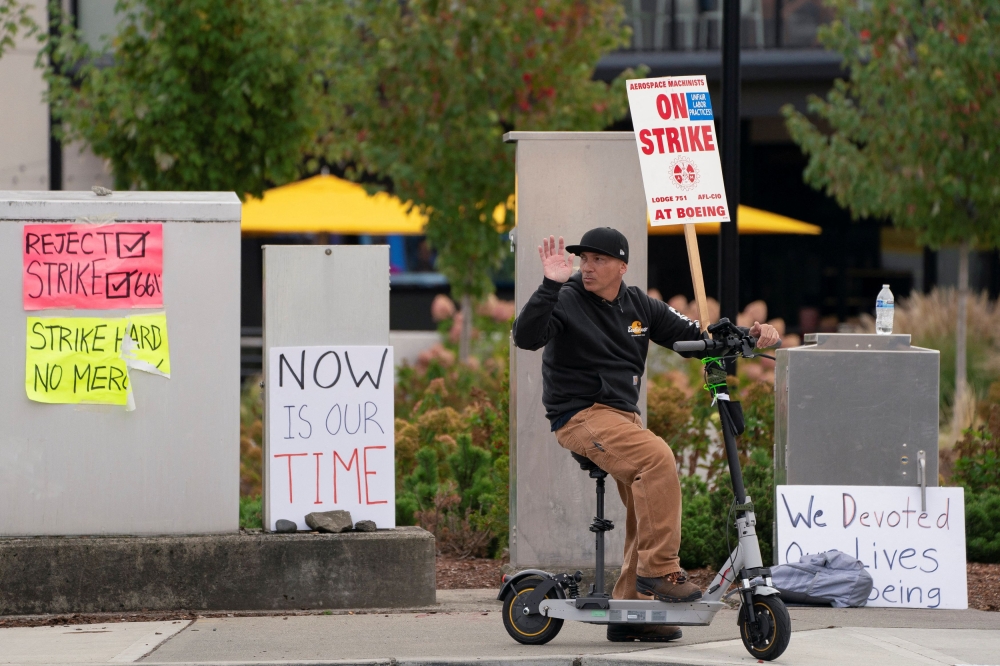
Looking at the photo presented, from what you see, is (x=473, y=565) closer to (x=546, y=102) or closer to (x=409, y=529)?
(x=409, y=529)

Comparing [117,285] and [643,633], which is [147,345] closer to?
[117,285]

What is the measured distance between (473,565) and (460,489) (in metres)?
0.74

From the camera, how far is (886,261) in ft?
75.2

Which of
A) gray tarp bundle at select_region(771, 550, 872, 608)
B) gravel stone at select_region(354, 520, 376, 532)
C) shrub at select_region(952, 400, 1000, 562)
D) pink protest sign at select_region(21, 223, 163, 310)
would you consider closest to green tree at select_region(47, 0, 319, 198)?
pink protest sign at select_region(21, 223, 163, 310)

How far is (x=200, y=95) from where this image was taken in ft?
40.3

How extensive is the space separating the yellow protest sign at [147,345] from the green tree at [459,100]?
7262 mm

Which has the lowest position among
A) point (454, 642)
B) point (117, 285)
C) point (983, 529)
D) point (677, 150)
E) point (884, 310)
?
point (454, 642)

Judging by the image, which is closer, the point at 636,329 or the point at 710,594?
the point at 710,594

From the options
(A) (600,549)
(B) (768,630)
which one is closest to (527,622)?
(A) (600,549)

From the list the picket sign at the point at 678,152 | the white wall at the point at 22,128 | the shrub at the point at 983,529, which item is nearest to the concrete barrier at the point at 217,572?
the picket sign at the point at 678,152

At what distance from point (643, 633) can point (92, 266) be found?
9.70 feet

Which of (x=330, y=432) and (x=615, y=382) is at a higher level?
(x=615, y=382)

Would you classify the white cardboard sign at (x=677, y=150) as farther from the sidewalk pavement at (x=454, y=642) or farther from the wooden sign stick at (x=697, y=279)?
the sidewalk pavement at (x=454, y=642)

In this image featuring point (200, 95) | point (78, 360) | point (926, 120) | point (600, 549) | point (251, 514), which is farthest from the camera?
point (926, 120)
